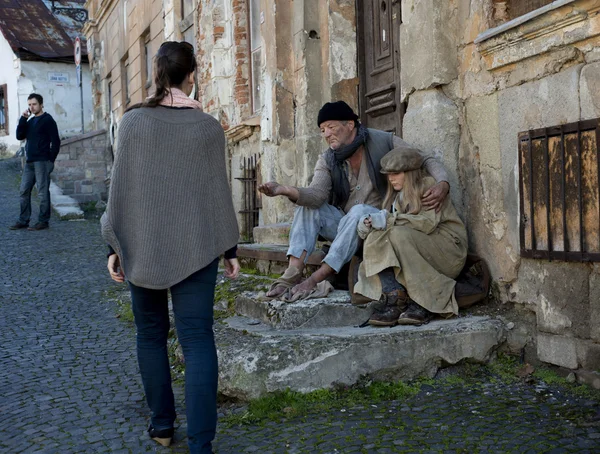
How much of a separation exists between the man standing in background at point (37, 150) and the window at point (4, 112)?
67.3 ft

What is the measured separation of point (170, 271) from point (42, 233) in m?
9.00

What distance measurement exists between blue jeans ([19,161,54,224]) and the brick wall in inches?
212

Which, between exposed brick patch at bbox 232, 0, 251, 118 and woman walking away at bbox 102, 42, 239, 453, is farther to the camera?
exposed brick patch at bbox 232, 0, 251, 118

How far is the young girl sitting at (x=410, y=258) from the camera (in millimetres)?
4297

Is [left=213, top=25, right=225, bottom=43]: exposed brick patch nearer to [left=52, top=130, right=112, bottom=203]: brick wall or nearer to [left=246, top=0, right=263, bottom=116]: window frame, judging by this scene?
[left=246, top=0, right=263, bottom=116]: window frame

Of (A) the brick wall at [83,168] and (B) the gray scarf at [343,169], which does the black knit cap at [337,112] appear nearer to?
(B) the gray scarf at [343,169]

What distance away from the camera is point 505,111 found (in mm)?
4406

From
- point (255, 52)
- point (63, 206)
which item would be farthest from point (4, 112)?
point (255, 52)

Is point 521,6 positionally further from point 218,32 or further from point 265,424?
point 218,32

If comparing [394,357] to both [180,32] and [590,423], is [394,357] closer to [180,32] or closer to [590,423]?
[590,423]

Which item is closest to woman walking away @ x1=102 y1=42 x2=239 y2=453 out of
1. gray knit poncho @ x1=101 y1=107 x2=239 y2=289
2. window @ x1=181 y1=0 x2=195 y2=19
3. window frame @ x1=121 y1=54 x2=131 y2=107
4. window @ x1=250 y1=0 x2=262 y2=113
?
gray knit poncho @ x1=101 y1=107 x2=239 y2=289

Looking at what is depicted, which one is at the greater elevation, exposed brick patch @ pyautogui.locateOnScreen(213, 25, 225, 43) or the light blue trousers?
exposed brick patch @ pyautogui.locateOnScreen(213, 25, 225, 43)

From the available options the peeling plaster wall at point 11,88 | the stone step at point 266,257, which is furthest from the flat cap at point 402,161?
the peeling plaster wall at point 11,88

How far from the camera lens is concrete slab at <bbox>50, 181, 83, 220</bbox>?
13.9 m
